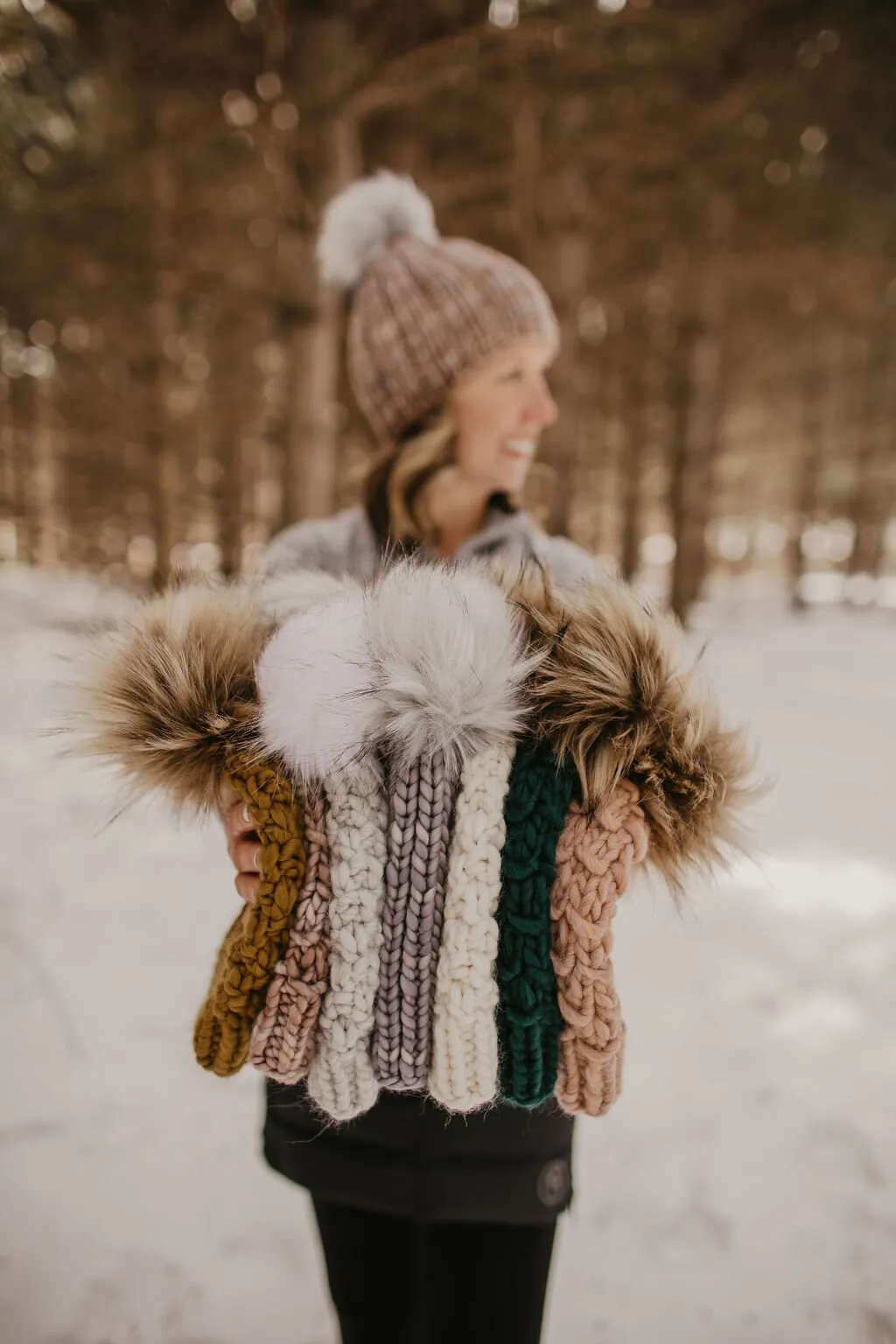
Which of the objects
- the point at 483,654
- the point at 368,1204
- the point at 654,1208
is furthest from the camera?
the point at 654,1208

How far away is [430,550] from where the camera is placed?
1.40m

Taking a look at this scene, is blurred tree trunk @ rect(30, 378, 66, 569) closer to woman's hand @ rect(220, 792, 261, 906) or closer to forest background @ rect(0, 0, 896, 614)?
forest background @ rect(0, 0, 896, 614)

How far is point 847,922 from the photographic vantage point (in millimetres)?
2828

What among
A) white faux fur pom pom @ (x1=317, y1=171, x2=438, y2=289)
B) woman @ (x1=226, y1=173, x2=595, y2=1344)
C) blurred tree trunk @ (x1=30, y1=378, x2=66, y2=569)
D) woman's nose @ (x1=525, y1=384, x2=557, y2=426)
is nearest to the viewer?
woman @ (x1=226, y1=173, x2=595, y2=1344)

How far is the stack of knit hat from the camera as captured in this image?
2.59 ft

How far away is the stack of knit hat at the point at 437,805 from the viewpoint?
0.79 meters

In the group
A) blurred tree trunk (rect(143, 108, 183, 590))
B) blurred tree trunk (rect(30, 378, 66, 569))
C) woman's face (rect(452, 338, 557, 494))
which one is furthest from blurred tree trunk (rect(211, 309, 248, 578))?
woman's face (rect(452, 338, 557, 494))

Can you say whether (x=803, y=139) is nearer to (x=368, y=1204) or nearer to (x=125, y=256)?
(x=125, y=256)

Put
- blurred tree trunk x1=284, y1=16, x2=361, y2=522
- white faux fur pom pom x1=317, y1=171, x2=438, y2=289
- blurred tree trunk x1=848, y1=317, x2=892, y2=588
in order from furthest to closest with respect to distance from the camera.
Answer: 1. blurred tree trunk x1=848, y1=317, x2=892, y2=588
2. blurred tree trunk x1=284, y1=16, x2=361, y2=522
3. white faux fur pom pom x1=317, y1=171, x2=438, y2=289

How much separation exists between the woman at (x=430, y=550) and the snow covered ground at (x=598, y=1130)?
1.77ft

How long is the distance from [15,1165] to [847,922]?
2.96 m

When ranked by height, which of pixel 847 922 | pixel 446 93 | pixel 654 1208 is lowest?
pixel 654 1208

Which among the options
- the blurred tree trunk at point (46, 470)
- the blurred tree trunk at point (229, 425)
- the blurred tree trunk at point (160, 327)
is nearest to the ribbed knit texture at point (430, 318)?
the blurred tree trunk at point (160, 327)

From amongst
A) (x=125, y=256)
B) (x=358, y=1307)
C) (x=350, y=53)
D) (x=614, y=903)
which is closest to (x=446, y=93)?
(x=350, y=53)
